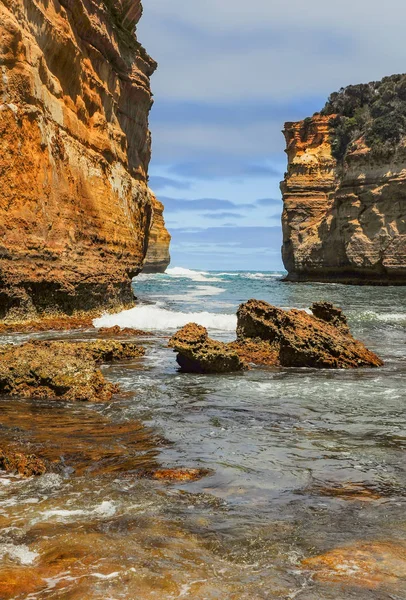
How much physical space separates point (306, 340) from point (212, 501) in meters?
7.30

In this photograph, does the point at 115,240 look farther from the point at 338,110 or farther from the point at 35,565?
the point at 338,110

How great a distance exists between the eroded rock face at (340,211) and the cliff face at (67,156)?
30.3 metres

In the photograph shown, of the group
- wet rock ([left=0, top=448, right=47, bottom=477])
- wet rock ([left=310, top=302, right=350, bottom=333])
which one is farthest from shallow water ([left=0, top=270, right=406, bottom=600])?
wet rock ([left=310, top=302, right=350, bottom=333])

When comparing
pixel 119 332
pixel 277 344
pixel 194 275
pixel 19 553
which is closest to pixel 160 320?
pixel 119 332

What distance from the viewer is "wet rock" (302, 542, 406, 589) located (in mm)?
3010

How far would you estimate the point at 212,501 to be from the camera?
420 cm

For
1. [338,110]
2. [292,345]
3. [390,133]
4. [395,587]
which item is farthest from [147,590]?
[338,110]

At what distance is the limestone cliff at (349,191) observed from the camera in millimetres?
50906

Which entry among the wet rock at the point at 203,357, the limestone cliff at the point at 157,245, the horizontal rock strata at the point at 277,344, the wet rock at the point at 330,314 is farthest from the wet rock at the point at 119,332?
the limestone cliff at the point at 157,245

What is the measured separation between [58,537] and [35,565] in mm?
348

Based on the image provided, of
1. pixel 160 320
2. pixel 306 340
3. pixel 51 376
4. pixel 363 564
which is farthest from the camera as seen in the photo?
pixel 160 320

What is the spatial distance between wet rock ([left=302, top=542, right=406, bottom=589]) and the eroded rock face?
49231mm

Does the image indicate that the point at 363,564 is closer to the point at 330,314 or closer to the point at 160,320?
the point at 330,314

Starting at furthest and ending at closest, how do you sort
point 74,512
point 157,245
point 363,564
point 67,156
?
point 157,245, point 67,156, point 74,512, point 363,564
